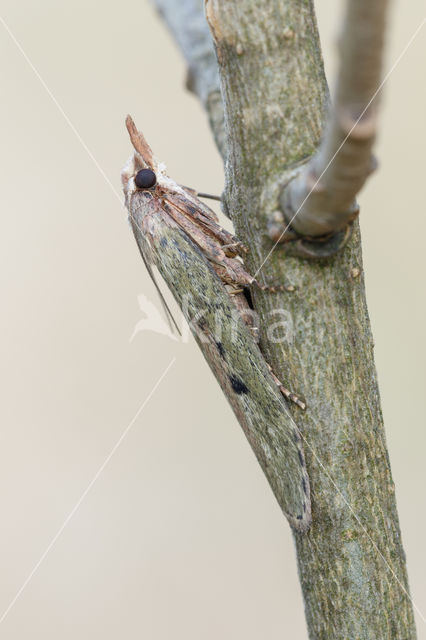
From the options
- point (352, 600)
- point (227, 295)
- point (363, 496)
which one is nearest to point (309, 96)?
point (227, 295)

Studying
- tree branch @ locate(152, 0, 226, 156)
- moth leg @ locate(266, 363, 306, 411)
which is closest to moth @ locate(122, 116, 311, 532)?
moth leg @ locate(266, 363, 306, 411)

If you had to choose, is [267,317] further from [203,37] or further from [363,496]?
[203,37]

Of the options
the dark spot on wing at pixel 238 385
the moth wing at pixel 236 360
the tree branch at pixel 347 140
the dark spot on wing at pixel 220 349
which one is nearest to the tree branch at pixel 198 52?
the moth wing at pixel 236 360

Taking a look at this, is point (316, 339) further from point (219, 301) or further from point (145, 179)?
point (145, 179)

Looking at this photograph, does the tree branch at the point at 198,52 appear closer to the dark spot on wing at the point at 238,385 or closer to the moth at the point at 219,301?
the moth at the point at 219,301

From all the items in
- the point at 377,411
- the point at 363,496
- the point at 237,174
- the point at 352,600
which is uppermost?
the point at 237,174

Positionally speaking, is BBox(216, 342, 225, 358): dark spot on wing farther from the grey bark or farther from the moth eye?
the moth eye

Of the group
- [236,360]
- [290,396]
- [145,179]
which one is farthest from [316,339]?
[145,179]
